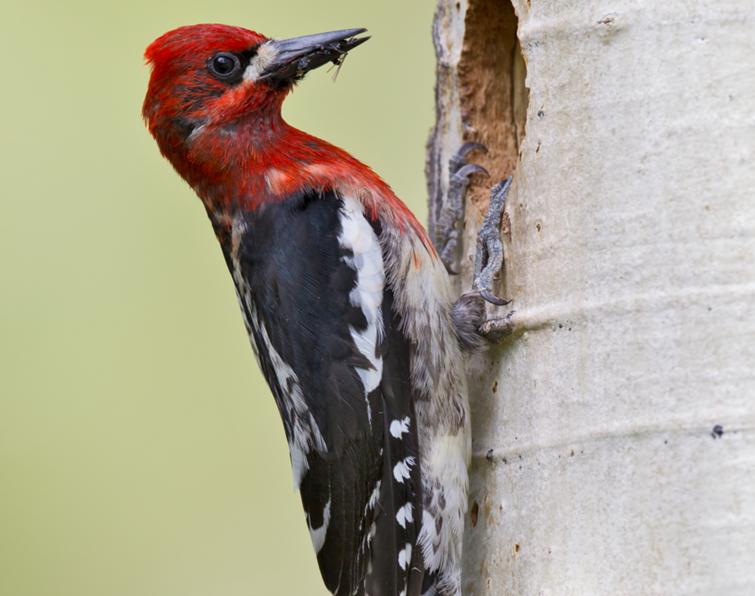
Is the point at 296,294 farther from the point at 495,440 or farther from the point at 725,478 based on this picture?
the point at 725,478

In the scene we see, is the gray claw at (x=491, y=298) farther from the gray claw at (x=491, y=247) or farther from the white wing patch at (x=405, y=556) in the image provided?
the white wing patch at (x=405, y=556)

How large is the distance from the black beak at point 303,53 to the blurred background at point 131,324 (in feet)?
6.07

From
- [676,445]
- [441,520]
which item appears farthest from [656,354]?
[441,520]

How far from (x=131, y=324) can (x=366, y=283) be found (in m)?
2.40

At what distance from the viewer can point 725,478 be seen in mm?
1969

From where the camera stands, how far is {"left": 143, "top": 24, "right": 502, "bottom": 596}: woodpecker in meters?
2.71

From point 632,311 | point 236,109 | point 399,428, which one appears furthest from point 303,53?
point 632,311

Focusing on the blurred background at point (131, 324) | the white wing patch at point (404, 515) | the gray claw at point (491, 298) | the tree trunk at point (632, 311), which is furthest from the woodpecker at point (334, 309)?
the blurred background at point (131, 324)

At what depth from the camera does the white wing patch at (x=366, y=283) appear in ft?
9.06

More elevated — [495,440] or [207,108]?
[207,108]

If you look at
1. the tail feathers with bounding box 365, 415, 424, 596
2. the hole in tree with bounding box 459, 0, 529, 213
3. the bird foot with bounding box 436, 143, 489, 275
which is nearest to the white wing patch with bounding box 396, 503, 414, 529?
the tail feathers with bounding box 365, 415, 424, 596

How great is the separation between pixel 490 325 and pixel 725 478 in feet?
2.51

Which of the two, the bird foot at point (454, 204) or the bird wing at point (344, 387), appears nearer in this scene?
the bird wing at point (344, 387)

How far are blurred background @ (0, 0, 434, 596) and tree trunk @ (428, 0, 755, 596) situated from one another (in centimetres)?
258
